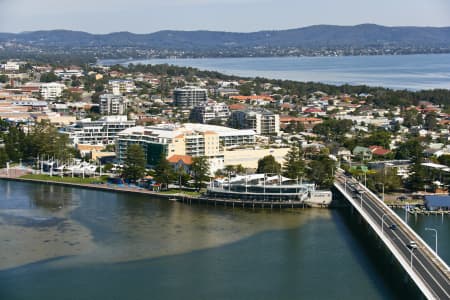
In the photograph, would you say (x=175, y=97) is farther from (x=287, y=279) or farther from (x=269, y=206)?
(x=287, y=279)

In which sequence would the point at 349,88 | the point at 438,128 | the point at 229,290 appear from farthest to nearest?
the point at 349,88, the point at 438,128, the point at 229,290

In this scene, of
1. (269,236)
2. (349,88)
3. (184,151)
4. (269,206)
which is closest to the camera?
(269,236)

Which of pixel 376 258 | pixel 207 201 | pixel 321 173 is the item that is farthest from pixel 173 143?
pixel 376 258

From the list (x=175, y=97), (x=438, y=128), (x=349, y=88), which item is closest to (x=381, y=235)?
(x=438, y=128)

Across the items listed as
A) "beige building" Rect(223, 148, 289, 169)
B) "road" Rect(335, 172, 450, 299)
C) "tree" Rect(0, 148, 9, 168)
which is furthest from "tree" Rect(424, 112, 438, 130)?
"tree" Rect(0, 148, 9, 168)

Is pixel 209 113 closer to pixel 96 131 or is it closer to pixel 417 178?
pixel 96 131

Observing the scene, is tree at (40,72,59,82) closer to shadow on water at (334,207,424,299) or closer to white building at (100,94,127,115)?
white building at (100,94,127,115)
